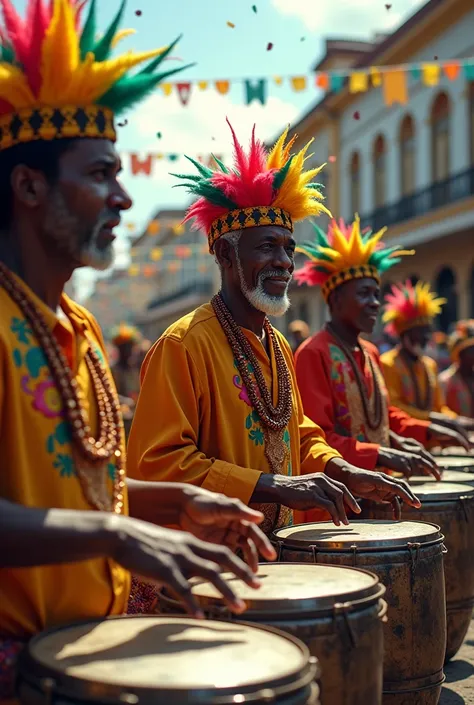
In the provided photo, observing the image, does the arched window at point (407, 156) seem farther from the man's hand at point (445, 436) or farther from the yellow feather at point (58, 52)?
the yellow feather at point (58, 52)

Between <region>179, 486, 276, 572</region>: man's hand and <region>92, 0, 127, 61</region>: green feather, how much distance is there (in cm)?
109

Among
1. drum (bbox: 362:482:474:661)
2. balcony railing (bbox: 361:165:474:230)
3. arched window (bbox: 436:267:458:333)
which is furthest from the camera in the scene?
arched window (bbox: 436:267:458:333)

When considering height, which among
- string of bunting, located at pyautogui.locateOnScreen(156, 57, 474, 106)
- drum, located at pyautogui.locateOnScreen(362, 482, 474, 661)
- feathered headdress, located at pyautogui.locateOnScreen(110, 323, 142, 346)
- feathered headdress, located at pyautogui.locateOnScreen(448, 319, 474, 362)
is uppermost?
string of bunting, located at pyautogui.locateOnScreen(156, 57, 474, 106)

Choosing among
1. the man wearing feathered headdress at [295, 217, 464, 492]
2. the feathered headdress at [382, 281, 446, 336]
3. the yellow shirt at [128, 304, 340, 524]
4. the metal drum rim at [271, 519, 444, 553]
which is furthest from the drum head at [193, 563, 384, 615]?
the feathered headdress at [382, 281, 446, 336]

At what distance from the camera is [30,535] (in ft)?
6.28

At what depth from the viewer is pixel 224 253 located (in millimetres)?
4133

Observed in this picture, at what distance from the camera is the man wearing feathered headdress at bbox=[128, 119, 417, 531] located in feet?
10.8

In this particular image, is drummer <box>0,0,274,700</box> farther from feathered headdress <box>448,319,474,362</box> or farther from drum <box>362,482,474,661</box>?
feathered headdress <box>448,319,474,362</box>

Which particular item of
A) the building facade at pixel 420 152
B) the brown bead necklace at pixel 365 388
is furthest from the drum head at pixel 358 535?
the building facade at pixel 420 152

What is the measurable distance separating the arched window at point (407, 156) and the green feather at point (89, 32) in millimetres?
24236

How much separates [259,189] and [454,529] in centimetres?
184

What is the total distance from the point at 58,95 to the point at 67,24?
0.16 metres

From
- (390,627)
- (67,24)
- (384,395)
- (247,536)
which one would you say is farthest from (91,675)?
(384,395)

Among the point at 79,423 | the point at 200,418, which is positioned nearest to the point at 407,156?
the point at 200,418
